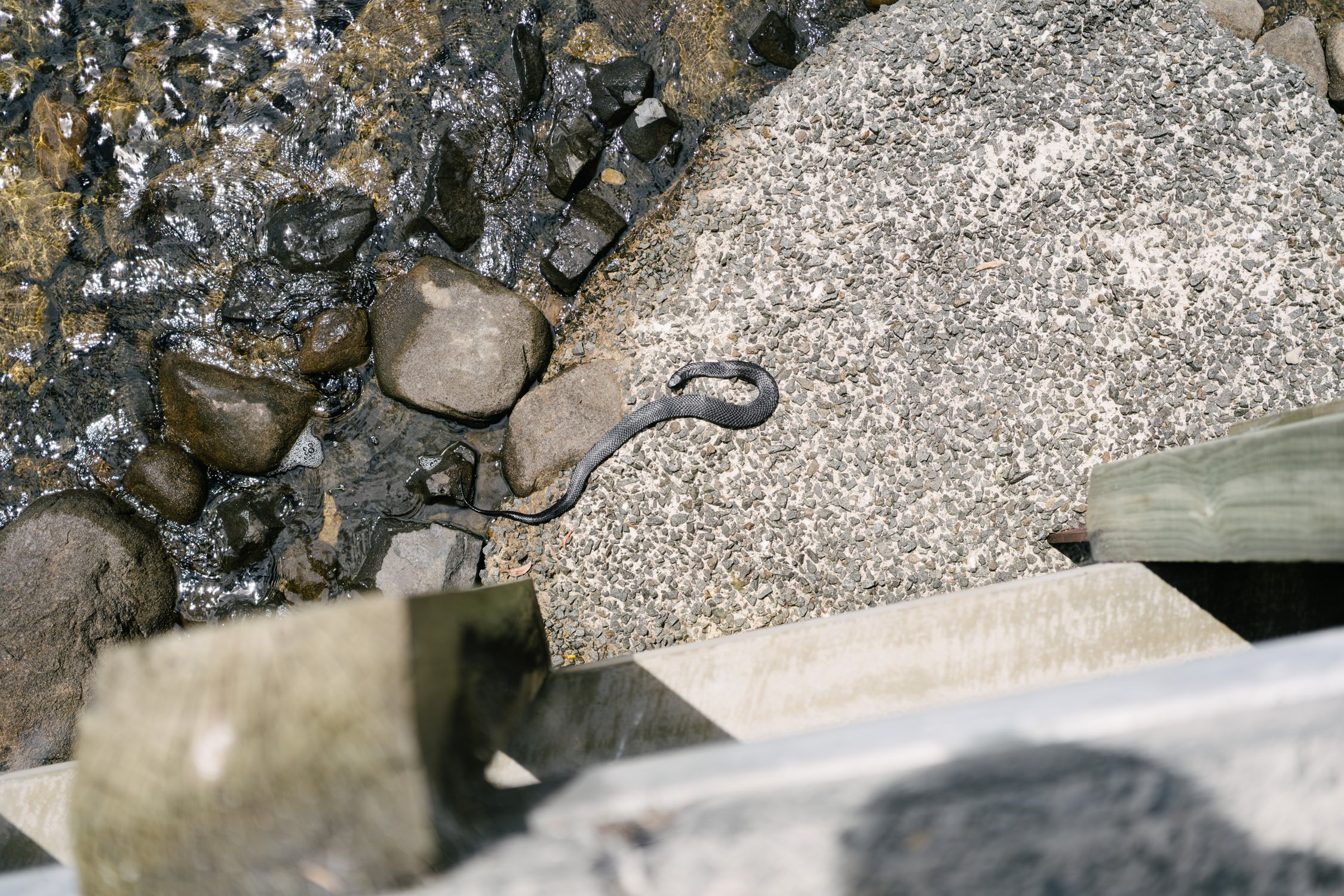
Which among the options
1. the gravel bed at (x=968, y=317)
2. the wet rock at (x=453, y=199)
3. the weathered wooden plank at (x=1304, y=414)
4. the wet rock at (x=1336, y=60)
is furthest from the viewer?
the wet rock at (x=453, y=199)

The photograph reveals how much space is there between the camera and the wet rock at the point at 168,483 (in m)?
3.62

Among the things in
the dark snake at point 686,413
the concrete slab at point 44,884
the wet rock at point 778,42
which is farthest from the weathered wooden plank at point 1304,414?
the wet rock at point 778,42

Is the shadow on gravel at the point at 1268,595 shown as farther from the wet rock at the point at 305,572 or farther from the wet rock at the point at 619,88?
the wet rock at the point at 305,572

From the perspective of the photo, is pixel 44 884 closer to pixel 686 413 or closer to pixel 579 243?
pixel 686 413

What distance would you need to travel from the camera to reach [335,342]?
364 cm

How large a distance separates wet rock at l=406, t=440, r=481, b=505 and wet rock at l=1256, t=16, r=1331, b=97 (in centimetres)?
411

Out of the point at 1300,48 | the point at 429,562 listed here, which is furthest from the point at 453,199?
the point at 1300,48

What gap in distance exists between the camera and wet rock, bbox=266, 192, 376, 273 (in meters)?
3.72

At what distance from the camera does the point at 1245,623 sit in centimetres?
151

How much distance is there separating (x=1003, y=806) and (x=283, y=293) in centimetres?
407

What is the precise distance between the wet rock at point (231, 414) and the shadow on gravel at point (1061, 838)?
373 centimetres

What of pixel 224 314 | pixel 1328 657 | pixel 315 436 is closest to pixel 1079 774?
pixel 1328 657

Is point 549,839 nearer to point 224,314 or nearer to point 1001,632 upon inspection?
point 1001,632

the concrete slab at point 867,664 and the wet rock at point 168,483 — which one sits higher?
the concrete slab at point 867,664
